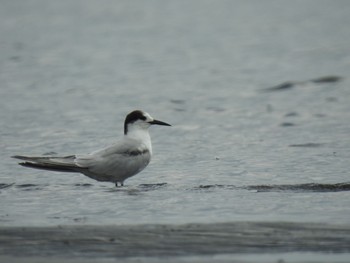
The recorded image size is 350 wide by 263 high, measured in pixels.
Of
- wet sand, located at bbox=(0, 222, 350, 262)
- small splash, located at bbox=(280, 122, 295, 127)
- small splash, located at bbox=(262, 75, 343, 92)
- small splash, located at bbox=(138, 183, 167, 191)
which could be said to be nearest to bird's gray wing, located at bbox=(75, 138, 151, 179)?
small splash, located at bbox=(138, 183, 167, 191)

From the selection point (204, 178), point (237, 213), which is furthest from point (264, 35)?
point (237, 213)

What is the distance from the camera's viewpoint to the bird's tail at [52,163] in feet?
28.5

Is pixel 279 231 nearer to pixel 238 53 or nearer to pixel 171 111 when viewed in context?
pixel 171 111

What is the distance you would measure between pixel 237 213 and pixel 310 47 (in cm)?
1549

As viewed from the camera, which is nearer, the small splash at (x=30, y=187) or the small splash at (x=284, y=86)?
the small splash at (x=30, y=187)

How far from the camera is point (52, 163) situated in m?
8.77

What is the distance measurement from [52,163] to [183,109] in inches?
243

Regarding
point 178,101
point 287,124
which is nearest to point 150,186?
point 287,124

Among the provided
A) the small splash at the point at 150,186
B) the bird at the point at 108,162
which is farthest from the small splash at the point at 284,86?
the small splash at the point at 150,186

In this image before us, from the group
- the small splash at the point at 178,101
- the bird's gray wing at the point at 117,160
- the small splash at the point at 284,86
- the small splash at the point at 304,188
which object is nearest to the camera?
the small splash at the point at 304,188

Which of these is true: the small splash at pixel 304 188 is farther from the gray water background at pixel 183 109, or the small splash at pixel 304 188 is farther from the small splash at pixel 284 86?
the small splash at pixel 284 86

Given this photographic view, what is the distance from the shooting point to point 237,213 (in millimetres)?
7523

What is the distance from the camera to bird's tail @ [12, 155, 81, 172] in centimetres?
868

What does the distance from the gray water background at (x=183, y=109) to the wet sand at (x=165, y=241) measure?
13.4 inches
